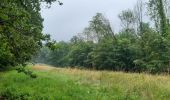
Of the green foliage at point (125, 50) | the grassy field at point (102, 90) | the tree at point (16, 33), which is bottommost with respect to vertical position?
the grassy field at point (102, 90)

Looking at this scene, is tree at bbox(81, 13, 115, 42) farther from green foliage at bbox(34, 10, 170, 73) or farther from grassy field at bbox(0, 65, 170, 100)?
grassy field at bbox(0, 65, 170, 100)

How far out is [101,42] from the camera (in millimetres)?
80312

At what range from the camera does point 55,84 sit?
20.8m

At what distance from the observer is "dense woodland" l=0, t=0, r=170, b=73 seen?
14719 mm

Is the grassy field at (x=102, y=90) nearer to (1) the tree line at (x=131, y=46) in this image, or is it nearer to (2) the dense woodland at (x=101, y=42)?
(2) the dense woodland at (x=101, y=42)

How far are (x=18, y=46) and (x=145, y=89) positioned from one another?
5.47 metres

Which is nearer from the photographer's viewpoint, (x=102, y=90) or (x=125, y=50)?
(x=102, y=90)

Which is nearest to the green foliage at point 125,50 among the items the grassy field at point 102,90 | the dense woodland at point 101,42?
the dense woodland at point 101,42

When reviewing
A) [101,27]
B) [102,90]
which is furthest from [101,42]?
[102,90]

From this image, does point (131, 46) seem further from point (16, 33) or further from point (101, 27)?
point (16, 33)

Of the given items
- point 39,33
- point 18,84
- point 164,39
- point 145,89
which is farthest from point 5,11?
point 164,39

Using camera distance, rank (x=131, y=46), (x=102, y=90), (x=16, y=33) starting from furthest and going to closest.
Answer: (x=131, y=46)
(x=102, y=90)
(x=16, y=33)

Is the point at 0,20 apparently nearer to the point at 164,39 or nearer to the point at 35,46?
the point at 35,46

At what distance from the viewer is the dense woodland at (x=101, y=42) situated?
48.3ft
